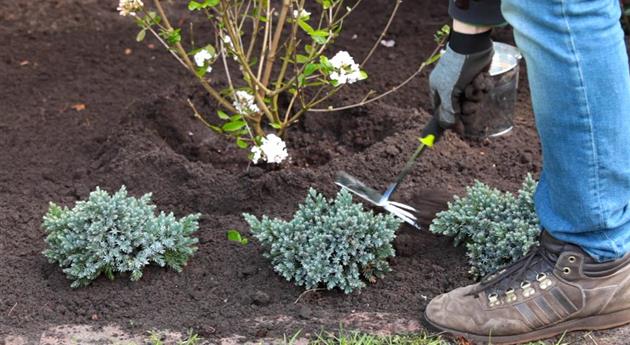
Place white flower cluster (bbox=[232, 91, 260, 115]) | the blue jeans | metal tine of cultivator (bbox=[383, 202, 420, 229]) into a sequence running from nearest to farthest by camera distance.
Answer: the blue jeans < metal tine of cultivator (bbox=[383, 202, 420, 229]) < white flower cluster (bbox=[232, 91, 260, 115])

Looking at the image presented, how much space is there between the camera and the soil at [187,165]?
3.06m

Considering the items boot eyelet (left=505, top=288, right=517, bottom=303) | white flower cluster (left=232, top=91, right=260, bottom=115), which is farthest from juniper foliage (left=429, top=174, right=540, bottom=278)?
white flower cluster (left=232, top=91, right=260, bottom=115)

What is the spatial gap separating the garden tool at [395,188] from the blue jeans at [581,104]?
79 cm

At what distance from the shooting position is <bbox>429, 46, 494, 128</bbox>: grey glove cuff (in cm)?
313

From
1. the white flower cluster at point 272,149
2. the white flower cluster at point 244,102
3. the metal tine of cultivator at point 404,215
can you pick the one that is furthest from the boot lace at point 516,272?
the white flower cluster at point 244,102

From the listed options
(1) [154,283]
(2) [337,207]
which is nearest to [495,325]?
(2) [337,207]

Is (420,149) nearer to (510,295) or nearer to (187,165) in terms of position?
(510,295)

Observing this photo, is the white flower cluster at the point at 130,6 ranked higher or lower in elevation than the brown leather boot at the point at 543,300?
higher

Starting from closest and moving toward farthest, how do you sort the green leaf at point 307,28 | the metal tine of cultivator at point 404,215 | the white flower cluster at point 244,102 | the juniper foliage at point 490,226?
the juniper foliage at point 490,226, the green leaf at point 307,28, the metal tine of cultivator at point 404,215, the white flower cluster at point 244,102

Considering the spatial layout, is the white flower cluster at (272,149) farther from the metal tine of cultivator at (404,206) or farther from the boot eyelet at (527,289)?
the boot eyelet at (527,289)

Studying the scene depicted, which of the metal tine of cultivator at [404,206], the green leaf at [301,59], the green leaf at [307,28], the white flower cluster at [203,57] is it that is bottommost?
the metal tine of cultivator at [404,206]

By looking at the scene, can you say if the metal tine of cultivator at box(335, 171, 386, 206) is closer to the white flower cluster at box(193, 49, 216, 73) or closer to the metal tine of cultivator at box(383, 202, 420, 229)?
the metal tine of cultivator at box(383, 202, 420, 229)

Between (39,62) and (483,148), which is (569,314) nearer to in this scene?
(483,148)

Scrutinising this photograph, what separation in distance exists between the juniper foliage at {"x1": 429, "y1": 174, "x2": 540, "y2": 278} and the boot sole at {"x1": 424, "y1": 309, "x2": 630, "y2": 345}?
0.26m
